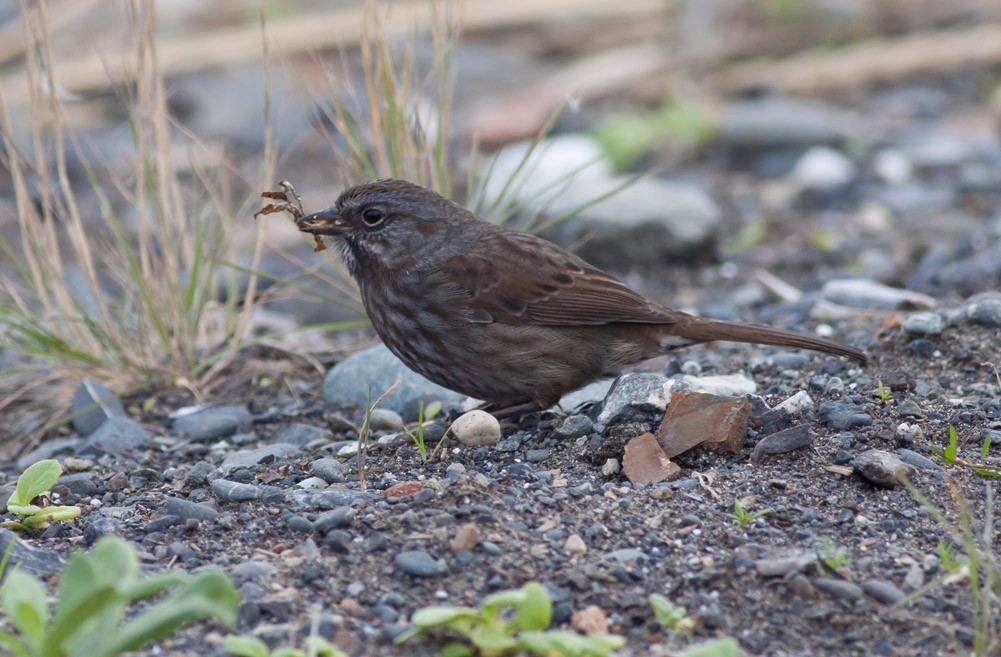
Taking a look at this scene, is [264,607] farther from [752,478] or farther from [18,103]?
[18,103]

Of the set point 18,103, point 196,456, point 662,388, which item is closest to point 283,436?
point 196,456

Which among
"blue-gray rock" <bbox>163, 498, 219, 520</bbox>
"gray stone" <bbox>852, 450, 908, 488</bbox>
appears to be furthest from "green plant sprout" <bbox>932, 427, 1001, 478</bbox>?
"blue-gray rock" <bbox>163, 498, 219, 520</bbox>

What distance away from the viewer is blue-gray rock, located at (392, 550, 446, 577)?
3242mm

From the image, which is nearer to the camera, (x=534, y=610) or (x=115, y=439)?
(x=534, y=610)

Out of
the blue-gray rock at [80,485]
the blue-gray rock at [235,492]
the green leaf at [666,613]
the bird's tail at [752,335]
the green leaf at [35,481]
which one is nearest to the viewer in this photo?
the green leaf at [666,613]

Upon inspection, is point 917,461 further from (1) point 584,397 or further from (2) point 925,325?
(1) point 584,397

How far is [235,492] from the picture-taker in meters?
3.95

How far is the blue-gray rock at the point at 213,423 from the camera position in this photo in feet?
16.8

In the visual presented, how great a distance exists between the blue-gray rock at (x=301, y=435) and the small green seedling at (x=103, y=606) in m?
2.22

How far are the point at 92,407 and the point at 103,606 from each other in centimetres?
298

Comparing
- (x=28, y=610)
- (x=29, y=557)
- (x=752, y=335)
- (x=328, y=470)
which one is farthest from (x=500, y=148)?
(x=28, y=610)

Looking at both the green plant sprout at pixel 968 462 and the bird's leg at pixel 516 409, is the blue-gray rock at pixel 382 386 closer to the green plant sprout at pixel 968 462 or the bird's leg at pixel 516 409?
the bird's leg at pixel 516 409

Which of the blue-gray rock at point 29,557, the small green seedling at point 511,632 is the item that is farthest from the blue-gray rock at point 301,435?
the small green seedling at point 511,632

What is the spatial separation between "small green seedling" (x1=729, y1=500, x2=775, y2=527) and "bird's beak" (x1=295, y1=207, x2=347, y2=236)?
2149mm
